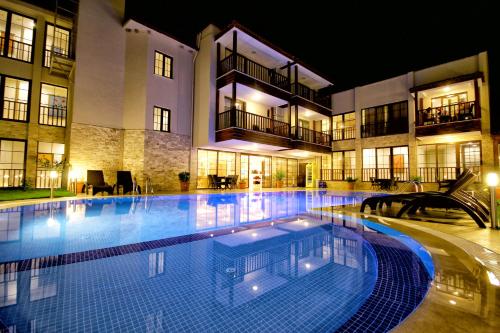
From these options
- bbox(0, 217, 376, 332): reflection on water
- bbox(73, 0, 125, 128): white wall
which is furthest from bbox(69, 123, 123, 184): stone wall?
bbox(0, 217, 376, 332): reflection on water

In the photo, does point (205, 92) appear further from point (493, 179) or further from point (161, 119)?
point (493, 179)

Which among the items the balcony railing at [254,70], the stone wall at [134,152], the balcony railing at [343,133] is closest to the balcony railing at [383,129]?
the balcony railing at [343,133]

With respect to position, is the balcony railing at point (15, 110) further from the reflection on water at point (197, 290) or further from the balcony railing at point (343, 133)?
the balcony railing at point (343, 133)

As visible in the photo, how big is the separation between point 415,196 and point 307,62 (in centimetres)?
1376

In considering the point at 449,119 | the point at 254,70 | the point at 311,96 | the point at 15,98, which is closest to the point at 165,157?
the point at 15,98

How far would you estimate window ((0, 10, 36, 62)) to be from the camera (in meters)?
10.7

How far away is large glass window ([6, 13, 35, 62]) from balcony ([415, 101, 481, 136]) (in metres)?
20.4

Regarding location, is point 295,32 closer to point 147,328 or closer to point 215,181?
point 215,181

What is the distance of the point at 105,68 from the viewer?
11.2 m

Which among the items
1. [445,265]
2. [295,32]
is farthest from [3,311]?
[295,32]

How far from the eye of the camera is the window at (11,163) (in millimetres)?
10461

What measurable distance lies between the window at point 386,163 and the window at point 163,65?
1361 centimetres

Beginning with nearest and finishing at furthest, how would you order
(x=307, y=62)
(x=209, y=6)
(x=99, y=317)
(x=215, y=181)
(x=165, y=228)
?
(x=99, y=317)
(x=165, y=228)
(x=209, y=6)
(x=215, y=181)
(x=307, y=62)

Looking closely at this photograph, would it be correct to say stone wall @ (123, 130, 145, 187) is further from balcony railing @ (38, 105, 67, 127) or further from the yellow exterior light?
the yellow exterior light
